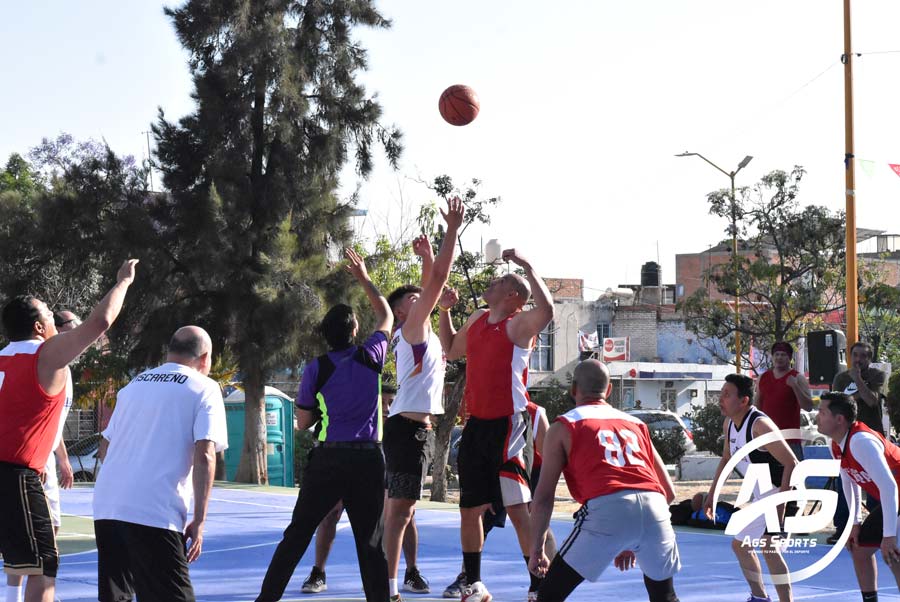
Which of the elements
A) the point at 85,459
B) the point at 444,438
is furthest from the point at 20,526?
the point at 85,459

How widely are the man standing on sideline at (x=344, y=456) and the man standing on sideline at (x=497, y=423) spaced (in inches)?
36.3

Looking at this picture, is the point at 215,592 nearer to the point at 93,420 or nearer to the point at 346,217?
the point at 346,217

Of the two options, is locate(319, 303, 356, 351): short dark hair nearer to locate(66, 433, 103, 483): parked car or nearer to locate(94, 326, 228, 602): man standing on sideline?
locate(94, 326, 228, 602): man standing on sideline

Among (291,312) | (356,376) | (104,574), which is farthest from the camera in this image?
(291,312)

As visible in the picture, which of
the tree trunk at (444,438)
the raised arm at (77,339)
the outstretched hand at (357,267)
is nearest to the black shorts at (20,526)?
the raised arm at (77,339)

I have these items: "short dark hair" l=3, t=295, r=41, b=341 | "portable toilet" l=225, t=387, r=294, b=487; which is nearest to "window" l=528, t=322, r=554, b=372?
"portable toilet" l=225, t=387, r=294, b=487

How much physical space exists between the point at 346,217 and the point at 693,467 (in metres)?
10.0

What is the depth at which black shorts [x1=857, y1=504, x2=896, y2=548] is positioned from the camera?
7.56m

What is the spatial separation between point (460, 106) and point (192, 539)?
665 cm

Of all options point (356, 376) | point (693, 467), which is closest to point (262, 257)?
point (693, 467)

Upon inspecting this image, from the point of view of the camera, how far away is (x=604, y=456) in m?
5.74

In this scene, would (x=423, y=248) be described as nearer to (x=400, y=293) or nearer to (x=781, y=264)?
(x=400, y=293)

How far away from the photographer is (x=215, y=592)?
867 centimetres

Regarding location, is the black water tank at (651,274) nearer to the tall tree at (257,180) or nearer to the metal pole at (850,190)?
the tall tree at (257,180)
